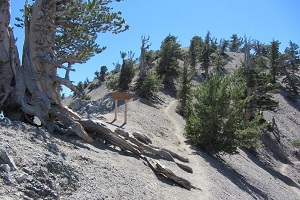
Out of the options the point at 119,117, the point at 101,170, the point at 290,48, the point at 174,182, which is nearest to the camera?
the point at 101,170

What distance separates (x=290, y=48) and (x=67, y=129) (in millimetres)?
75807

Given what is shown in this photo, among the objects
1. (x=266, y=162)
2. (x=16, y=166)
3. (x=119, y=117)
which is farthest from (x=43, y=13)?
(x=266, y=162)

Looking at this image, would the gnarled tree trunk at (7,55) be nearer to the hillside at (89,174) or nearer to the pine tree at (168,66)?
the hillside at (89,174)

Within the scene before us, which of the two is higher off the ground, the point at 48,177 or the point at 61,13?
the point at 61,13

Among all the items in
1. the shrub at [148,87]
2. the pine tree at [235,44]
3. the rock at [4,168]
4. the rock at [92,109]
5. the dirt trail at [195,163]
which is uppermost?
the pine tree at [235,44]

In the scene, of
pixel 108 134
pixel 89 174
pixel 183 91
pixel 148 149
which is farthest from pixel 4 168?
pixel 183 91

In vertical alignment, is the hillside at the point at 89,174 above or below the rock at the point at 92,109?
below

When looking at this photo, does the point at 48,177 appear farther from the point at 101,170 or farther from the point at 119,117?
the point at 119,117

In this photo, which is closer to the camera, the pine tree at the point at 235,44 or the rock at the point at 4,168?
the rock at the point at 4,168

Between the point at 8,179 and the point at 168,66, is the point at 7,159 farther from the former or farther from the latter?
the point at 168,66

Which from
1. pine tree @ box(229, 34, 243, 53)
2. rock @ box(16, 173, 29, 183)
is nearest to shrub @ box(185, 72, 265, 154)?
rock @ box(16, 173, 29, 183)

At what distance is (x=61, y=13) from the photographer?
44.1 feet

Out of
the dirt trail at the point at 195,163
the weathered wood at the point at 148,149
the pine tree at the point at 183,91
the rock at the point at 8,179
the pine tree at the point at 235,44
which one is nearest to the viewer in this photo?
the rock at the point at 8,179

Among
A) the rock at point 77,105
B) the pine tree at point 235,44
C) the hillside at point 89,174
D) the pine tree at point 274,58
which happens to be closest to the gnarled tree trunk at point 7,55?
the hillside at point 89,174
